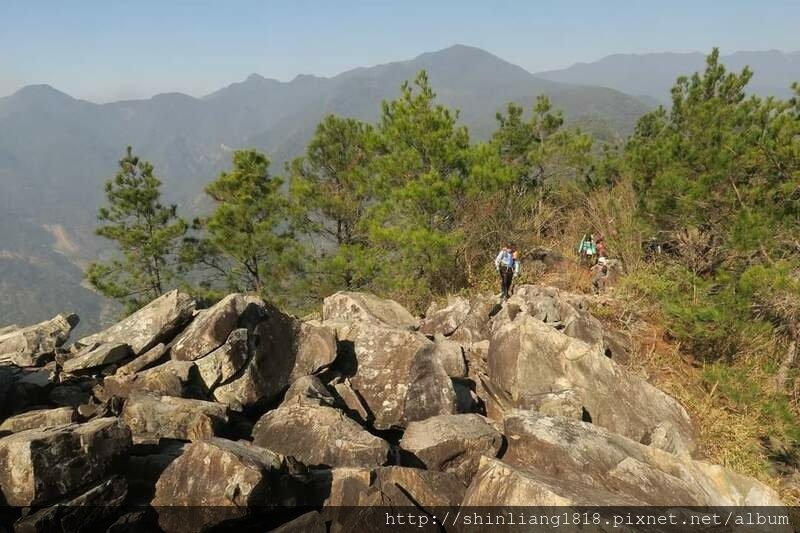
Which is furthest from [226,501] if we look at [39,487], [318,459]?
[39,487]

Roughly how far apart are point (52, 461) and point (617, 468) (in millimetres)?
7812

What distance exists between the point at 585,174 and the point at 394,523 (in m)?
21.0

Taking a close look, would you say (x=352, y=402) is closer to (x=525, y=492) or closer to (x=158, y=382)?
(x=158, y=382)

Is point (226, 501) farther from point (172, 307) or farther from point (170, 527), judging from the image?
point (172, 307)

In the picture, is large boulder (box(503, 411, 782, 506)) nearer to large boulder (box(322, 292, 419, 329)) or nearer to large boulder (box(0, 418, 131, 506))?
large boulder (box(322, 292, 419, 329))

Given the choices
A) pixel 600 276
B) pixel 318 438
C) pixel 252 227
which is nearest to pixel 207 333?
pixel 318 438

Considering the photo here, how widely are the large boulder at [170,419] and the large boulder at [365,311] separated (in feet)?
16.8

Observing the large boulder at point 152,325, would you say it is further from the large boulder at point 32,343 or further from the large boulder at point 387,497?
the large boulder at point 387,497

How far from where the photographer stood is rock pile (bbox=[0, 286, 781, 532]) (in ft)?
21.0

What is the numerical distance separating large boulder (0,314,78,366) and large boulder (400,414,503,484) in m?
8.24

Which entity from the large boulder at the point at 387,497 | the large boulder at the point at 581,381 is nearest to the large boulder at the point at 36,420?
the large boulder at the point at 387,497

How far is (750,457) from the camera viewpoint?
10.3 meters

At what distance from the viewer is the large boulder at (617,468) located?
282 inches

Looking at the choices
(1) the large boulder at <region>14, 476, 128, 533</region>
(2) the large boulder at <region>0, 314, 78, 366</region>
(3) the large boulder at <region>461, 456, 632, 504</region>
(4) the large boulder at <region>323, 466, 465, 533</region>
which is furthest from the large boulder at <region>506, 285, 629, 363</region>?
(2) the large boulder at <region>0, 314, 78, 366</region>
